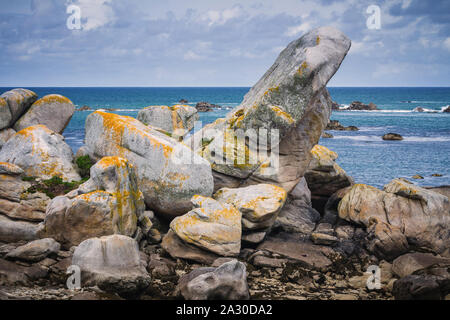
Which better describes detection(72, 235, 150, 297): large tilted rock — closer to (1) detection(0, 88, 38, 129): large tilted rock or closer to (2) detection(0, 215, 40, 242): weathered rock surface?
(2) detection(0, 215, 40, 242): weathered rock surface

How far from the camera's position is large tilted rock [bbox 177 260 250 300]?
9.41m

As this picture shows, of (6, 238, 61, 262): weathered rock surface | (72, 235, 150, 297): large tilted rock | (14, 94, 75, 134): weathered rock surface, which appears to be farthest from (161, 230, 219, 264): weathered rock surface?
A: (14, 94, 75, 134): weathered rock surface

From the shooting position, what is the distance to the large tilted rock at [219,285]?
370 inches

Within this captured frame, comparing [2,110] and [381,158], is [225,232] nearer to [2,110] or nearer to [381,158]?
[2,110]

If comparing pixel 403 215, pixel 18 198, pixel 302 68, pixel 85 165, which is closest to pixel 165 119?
pixel 85 165

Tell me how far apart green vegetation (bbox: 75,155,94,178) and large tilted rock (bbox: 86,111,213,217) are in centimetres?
140

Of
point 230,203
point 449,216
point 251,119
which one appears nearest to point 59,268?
point 230,203

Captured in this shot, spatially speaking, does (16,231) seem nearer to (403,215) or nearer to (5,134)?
(5,134)

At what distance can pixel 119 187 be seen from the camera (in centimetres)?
1257

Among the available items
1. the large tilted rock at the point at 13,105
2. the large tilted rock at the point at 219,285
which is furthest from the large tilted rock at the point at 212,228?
the large tilted rock at the point at 13,105

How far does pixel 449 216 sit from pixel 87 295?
1222cm

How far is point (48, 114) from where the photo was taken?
19.8 m

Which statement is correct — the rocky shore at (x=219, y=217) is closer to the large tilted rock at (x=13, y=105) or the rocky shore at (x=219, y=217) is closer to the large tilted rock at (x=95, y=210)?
the large tilted rock at (x=95, y=210)

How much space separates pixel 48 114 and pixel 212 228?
1178cm
